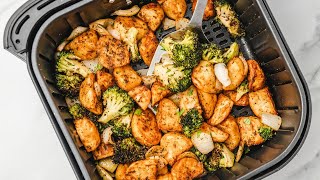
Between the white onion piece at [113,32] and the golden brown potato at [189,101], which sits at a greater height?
the white onion piece at [113,32]

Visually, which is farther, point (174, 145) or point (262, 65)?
point (262, 65)

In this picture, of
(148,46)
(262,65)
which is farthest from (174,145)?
(262,65)

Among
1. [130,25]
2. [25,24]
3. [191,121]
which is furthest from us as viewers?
[130,25]

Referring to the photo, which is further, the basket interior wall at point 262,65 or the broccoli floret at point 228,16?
the broccoli floret at point 228,16

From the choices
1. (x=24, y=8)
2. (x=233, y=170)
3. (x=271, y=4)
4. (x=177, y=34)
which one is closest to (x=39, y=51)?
(x=24, y=8)

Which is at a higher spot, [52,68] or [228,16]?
[52,68]

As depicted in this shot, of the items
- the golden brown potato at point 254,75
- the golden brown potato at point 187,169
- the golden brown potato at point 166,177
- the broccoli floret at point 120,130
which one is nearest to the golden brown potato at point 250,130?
the golden brown potato at point 254,75

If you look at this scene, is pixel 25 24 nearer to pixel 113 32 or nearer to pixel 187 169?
pixel 113 32

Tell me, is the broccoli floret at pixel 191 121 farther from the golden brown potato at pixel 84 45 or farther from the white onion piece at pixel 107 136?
the golden brown potato at pixel 84 45
